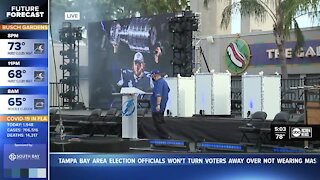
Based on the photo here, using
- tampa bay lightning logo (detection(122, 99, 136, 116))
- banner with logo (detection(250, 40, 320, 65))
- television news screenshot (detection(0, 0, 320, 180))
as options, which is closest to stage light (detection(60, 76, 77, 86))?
television news screenshot (detection(0, 0, 320, 180))

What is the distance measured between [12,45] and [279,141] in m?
1.22

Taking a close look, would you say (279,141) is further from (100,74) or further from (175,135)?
(175,135)

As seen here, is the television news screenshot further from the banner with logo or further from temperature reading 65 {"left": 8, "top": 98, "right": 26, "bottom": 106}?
the banner with logo

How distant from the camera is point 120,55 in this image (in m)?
2.51

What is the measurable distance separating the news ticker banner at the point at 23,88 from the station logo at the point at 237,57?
1449mm

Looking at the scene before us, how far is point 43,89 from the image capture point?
202 cm

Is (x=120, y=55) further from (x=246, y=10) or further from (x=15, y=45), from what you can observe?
(x=246, y=10)

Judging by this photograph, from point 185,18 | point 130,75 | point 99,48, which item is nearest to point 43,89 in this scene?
point 99,48

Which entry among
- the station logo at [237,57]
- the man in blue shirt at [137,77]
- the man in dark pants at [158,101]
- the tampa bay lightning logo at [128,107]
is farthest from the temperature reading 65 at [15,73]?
the station logo at [237,57]

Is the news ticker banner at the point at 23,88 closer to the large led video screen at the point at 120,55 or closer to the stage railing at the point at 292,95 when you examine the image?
the large led video screen at the point at 120,55

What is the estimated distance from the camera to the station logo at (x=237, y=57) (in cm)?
333

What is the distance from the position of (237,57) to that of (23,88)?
6.31ft

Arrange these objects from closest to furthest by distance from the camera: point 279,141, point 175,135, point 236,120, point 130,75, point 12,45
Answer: point 12,45, point 279,141, point 130,75, point 175,135, point 236,120

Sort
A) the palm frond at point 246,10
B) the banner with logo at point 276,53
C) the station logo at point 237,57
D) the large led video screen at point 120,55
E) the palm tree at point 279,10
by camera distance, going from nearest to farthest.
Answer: the large led video screen at point 120,55 → the palm frond at point 246,10 → the palm tree at point 279,10 → the station logo at point 237,57 → the banner with logo at point 276,53
